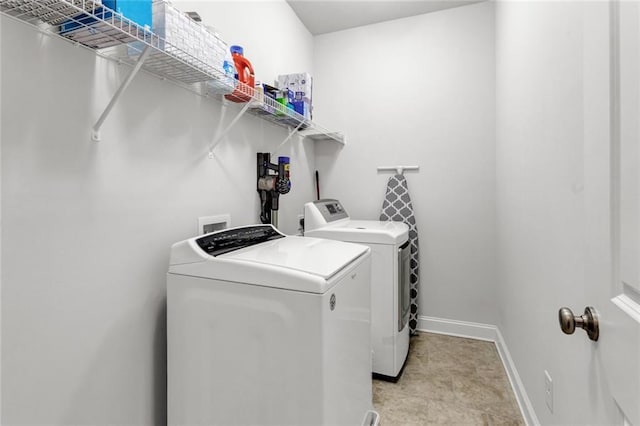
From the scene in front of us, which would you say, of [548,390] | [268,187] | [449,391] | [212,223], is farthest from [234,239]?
[449,391]

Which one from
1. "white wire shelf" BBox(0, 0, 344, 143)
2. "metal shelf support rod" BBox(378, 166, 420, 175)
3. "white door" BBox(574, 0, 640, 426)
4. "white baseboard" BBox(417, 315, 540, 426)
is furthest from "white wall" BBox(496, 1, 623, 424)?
"white wire shelf" BBox(0, 0, 344, 143)

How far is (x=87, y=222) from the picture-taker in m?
1.04

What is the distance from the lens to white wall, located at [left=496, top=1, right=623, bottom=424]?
2.11 feet

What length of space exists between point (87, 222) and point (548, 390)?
1.85m

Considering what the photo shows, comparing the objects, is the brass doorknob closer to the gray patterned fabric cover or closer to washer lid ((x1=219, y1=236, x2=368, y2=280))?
washer lid ((x1=219, y1=236, x2=368, y2=280))

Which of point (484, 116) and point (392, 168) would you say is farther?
point (392, 168)

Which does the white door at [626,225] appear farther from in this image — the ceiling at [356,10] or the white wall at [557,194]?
the ceiling at [356,10]

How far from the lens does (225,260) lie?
3.74ft

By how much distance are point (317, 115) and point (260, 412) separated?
2593mm

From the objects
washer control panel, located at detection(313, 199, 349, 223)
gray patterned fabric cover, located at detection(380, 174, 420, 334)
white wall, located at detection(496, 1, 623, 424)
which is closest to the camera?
white wall, located at detection(496, 1, 623, 424)

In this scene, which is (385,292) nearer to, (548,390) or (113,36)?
(548,390)

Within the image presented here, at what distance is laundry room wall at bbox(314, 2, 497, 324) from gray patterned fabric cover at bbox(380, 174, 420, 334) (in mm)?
94

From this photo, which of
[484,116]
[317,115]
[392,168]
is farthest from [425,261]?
[317,115]

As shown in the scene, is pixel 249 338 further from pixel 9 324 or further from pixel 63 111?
pixel 63 111
